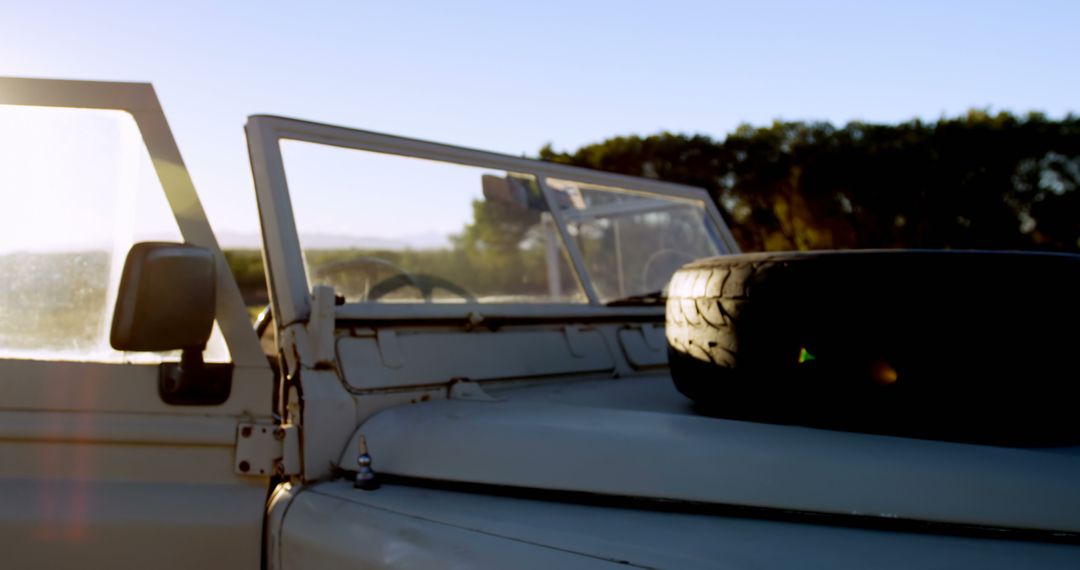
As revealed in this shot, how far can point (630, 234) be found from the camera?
3221 millimetres

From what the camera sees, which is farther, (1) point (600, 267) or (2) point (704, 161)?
(2) point (704, 161)

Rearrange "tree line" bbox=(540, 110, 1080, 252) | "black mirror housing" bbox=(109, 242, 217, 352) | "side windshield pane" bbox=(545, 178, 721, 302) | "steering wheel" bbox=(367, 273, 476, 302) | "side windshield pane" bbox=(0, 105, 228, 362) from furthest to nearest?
"tree line" bbox=(540, 110, 1080, 252), "side windshield pane" bbox=(545, 178, 721, 302), "steering wheel" bbox=(367, 273, 476, 302), "side windshield pane" bbox=(0, 105, 228, 362), "black mirror housing" bbox=(109, 242, 217, 352)

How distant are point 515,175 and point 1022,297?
168 cm

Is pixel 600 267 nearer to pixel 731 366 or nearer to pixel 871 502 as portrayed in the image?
pixel 731 366

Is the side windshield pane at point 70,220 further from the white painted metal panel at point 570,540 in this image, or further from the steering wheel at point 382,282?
the white painted metal panel at point 570,540

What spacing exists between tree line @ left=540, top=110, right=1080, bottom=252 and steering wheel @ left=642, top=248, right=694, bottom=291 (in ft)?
40.6

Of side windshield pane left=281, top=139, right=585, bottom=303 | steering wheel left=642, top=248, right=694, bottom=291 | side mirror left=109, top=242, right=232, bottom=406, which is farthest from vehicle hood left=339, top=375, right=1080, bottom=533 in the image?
steering wheel left=642, top=248, right=694, bottom=291

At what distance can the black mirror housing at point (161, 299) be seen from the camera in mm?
1772

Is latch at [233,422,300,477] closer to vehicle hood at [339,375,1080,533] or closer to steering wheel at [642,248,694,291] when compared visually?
vehicle hood at [339,375,1080,533]

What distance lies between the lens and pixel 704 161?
57.0 ft

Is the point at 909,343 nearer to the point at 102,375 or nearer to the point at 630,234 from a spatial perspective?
the point at 102,375

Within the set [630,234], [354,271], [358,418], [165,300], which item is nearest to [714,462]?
[358,418]

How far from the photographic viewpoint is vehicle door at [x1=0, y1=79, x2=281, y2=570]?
188 centimetres

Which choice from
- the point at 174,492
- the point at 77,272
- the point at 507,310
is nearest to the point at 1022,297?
the point at 507,310
